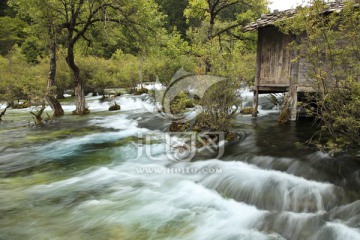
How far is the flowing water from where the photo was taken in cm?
506

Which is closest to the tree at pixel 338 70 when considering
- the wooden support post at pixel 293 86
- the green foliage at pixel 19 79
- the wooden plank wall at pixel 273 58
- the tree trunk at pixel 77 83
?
the wooden support post at pixel 293 86

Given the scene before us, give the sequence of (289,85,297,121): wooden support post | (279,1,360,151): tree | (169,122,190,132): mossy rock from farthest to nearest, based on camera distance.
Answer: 1. (289,85,297,121): wooden support post
2. (169,122,190,132): mossy rock
3. (279,1,360,151): tree

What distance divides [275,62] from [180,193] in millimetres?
8733

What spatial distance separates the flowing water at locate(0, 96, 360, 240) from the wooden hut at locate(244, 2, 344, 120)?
8.90 ft

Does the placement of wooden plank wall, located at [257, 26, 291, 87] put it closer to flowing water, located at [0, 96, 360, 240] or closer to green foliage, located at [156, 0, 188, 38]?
flowing water, located at [0, 96, 360, 240]

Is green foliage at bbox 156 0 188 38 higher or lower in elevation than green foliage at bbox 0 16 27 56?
higher

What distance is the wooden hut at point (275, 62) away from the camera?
12188mm

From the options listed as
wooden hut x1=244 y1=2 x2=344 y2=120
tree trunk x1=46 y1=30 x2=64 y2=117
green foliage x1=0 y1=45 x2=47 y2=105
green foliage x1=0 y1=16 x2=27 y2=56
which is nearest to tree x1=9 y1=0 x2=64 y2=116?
tree trunk x1=46 y1=30 x2=64 y2=117

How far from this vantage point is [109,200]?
634 cm

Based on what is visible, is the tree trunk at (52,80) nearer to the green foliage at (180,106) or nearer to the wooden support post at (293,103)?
the green foliage at (180,106)

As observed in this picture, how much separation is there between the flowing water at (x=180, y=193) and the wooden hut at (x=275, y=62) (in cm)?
271

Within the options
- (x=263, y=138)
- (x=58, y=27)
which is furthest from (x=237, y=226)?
(x=58, y=27)

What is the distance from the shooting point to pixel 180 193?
662cm

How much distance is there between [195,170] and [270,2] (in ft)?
52.4
